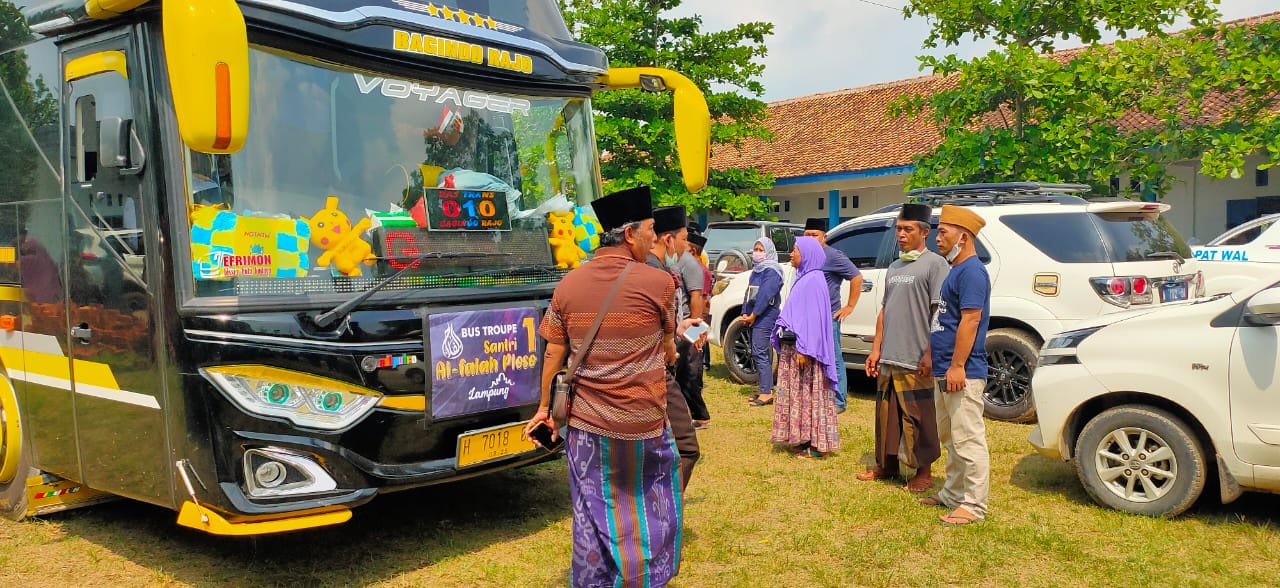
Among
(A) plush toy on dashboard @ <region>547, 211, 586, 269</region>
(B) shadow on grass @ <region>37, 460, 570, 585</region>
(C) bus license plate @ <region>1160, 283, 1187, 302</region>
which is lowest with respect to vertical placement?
(B) shadow on grass @ <region>37, 460, 570, 585</region>

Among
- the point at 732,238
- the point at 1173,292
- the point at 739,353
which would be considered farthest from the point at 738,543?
the point at 732,238

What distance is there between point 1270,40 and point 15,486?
13.9 metres

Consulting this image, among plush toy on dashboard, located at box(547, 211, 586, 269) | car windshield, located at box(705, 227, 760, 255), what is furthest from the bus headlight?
car windshield, located at box(705, 227, 760, 255)

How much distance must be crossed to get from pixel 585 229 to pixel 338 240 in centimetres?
165

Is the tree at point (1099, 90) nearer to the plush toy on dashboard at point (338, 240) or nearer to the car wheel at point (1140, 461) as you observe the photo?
the car wheel at point (1140, 461)

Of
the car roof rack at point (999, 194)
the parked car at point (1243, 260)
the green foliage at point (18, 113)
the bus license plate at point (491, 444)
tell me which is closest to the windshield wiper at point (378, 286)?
the bus license plate at point (491, 444)

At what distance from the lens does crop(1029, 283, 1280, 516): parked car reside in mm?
5164

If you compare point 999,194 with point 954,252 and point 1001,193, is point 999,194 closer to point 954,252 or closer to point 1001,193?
point 1001,193

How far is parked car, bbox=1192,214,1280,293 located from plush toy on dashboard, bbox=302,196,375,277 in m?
9.12

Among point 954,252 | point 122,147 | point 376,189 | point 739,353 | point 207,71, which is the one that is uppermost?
point 207,71

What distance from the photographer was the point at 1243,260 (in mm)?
10609

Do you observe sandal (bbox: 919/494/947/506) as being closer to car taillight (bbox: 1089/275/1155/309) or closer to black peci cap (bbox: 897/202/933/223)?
black peci cap (bbox: 897/202/933/223)

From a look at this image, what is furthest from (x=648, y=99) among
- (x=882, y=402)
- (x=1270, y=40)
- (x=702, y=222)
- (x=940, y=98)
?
(x=882, y=402)

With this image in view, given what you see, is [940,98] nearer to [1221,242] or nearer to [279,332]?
[1221,242]
